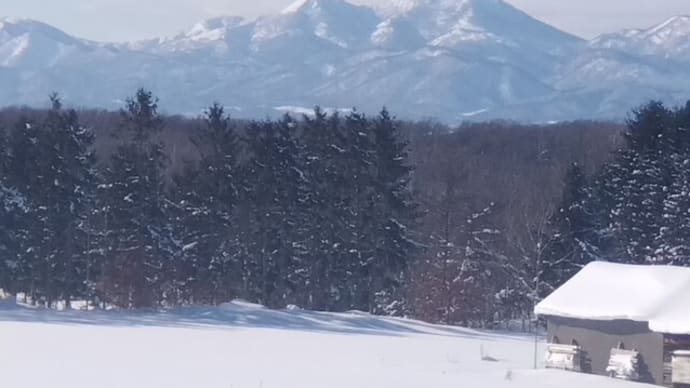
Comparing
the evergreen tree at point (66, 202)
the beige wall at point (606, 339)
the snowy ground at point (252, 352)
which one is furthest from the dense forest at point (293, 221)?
the beige wall at point (606, 339)

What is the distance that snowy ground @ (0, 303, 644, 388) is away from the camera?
27.0 m

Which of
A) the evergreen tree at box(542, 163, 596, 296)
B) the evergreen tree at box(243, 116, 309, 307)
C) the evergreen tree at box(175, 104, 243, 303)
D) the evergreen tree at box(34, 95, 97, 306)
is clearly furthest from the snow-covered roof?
the evergreen tree at box(34, 95, 97, 306)

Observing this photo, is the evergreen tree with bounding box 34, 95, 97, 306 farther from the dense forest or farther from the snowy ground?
the snowy ground

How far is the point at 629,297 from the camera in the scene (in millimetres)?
31938

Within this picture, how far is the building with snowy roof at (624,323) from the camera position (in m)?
30.4

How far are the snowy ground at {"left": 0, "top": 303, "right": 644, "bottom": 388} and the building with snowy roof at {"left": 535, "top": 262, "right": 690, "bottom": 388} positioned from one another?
110 cm

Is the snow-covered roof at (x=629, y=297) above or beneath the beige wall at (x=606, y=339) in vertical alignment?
above

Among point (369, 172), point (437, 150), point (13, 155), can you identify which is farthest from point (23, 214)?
point (437, 150)

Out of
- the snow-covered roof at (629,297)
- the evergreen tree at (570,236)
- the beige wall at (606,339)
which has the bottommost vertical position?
the beige wall at (606,339)

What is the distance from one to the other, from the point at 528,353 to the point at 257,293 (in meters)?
15.8

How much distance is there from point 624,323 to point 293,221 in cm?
2242

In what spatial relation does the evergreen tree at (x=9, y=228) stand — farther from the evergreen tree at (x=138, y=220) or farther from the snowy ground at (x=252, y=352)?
the snowy ground at (x=252, y=352)

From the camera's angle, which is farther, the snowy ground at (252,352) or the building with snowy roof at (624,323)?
the building with snowy roof at (624,323)

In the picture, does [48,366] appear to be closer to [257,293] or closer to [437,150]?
[257,293]
